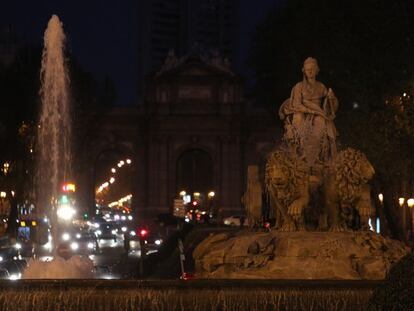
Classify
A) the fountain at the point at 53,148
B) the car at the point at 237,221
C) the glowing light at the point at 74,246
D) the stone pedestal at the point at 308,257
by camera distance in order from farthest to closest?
the car at the point at 237,221 < the glowing light at the point at 74,246 < the fountain at the point at 53,148 < the stone pedestal at the point at 308,257

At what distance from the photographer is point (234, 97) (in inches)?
3775

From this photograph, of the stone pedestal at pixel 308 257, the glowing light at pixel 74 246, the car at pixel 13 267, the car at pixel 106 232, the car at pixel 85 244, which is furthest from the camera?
Result: the car at pixel 106 232

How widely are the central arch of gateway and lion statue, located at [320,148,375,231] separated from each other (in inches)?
2957

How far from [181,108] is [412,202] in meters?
44.3

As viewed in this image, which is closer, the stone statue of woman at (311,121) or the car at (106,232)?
the stone statue of woman at (311,121)

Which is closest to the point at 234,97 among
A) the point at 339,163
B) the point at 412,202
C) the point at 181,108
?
Answer: the point at 181,108

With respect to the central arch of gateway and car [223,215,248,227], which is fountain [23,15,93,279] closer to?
car [223,215,248,227]

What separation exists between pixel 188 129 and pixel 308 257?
77380 millimetres

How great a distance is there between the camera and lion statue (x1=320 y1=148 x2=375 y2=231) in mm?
19219

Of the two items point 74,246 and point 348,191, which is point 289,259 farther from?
point 74,246

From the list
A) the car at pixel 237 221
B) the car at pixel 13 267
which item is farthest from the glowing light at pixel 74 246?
the car at pixel 13 267

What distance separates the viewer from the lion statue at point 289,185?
19250mm

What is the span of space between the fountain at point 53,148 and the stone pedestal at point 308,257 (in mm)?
5905

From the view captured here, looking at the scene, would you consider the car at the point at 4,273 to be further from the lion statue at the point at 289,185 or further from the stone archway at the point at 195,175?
the stone archway at the point at 195,175
